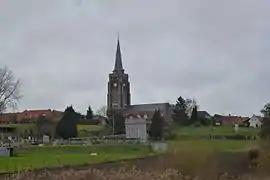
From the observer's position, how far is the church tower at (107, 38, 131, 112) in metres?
168

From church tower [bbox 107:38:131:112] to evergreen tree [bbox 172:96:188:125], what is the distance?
50.6m

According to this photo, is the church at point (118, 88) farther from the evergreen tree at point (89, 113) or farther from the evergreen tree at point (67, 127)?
the evergreen tree at point (67, 127)

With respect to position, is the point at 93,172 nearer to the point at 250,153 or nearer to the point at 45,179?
the point at 45,179

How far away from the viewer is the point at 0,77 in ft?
231

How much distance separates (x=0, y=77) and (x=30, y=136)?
25.7 meters

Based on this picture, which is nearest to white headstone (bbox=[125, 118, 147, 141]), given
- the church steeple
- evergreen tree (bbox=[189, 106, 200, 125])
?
evergreen tree (bbox=[189, 106, 200, 125])

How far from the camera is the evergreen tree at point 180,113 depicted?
10505cm

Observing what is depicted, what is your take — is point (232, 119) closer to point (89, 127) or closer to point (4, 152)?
point (89, 127)

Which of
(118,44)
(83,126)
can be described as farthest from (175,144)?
(118,44)

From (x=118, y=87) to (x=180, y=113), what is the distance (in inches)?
2412

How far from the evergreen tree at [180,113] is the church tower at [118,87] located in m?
50.6

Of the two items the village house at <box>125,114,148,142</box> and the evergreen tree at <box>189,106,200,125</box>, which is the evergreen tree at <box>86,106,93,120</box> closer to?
the evergreen tree at <box>189,106,200,125</box>

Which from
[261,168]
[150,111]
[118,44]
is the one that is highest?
[118,44]

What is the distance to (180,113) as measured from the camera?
110 m
